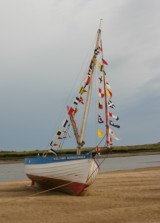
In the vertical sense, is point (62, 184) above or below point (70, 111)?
below

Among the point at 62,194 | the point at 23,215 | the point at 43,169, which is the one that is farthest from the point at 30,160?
the point at 23,215

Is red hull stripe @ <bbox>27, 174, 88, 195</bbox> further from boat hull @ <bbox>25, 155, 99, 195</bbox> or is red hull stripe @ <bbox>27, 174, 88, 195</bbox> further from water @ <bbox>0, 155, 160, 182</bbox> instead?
water @ <bbox>0, 155, 160, 182</bbox>

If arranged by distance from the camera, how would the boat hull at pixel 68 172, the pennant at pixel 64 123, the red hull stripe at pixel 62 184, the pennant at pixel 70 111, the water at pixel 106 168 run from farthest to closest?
the water at pixel 106 168 → the pennant at pixel 64 123 → the pennant at pixel 70 111 → the red hull stripe at pixel 62 184 → the boat hull at pixel 68 172

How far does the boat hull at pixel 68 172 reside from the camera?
19375 mm

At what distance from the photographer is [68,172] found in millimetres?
19844

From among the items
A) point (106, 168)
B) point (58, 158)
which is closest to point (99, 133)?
point (58, 158)

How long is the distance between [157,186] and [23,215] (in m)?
9.25

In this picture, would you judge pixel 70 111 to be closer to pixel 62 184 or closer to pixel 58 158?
pixel 58 158

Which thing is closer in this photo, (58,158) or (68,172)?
(68,172)

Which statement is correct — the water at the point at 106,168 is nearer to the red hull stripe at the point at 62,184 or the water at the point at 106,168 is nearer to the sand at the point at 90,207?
the red hull stripe at the point at 62,184

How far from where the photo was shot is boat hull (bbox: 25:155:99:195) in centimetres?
1938

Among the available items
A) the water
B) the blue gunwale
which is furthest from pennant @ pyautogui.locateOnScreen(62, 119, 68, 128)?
the water

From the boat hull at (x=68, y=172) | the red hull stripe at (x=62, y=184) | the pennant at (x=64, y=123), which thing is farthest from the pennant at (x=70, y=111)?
the red hull stripe at (x=62, y=184)

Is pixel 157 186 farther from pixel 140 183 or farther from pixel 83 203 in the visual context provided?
pixel 83 203
